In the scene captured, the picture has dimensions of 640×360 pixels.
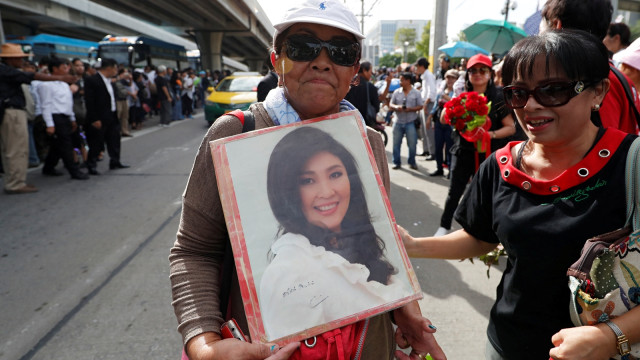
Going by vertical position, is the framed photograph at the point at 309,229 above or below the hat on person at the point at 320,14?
below

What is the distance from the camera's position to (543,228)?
1275 mm

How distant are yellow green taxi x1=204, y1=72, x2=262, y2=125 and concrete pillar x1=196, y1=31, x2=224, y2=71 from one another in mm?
22331

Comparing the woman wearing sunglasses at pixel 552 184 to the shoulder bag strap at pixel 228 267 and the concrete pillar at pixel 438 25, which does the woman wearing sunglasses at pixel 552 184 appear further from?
the concrete pillar at pixel 438 25

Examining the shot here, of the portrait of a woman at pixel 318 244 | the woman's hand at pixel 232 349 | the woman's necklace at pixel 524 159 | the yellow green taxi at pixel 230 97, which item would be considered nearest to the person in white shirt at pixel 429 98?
the yellow green taxi at pixel 230 97

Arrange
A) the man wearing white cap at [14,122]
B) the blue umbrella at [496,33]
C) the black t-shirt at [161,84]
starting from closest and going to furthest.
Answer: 1. the man wearing white cap at [14,122]
2. the blue umbrella at [496,33]
3. the black t-shirt at [161,84]

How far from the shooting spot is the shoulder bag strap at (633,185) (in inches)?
44.6

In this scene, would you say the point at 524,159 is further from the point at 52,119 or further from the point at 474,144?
the point at 52,119

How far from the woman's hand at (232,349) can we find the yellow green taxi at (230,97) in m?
11.2

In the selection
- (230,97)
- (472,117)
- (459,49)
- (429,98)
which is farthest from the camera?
(230,97)

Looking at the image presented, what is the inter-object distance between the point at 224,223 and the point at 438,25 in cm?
1244

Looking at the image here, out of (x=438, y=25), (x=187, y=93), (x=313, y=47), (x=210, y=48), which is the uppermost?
(x=210, y=48)

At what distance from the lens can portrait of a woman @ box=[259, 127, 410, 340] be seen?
3.37ft

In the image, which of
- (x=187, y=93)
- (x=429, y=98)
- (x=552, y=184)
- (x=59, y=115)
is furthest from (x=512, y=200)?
(x=187, y=93)

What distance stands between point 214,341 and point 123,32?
40428 millimetres
